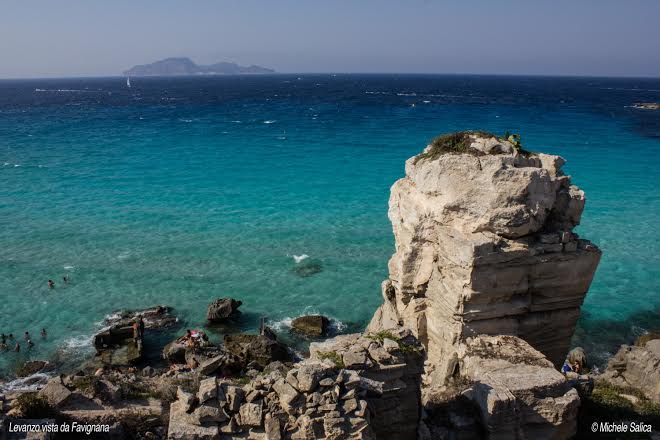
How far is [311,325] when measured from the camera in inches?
989

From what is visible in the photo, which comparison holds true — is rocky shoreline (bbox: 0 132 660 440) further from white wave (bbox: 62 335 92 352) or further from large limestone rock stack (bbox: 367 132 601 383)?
white wave (bbox: 62 335 92 352)

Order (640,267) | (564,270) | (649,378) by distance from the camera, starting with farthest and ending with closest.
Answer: (640,267) → (649,378) → (564,270)

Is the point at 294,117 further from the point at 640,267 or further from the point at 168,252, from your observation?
the point at 640,267

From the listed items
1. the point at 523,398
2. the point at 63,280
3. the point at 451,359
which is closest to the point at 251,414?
the point at 523,398

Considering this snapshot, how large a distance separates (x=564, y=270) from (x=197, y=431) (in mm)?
10871

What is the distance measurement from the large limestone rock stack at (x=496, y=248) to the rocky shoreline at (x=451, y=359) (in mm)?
41

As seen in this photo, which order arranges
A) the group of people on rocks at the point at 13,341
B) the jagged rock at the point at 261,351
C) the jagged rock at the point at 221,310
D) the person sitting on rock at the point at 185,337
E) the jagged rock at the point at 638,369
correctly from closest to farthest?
the jagged rock at the point at 638,369, the jagged rock at the point at 261,351, the group of people on rocks at the point at 13,341, the person sitting on rock at the point at 185,337, the jagged rock at the point at 221,310

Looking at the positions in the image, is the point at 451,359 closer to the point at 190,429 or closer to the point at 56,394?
the point at 190,429

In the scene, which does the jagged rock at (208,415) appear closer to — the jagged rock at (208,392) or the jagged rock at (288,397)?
the jagged rock at (208,392)

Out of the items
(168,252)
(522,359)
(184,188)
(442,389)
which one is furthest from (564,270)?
(184,188)

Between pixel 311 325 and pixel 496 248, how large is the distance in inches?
554

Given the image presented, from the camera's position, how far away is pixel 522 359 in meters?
12.1

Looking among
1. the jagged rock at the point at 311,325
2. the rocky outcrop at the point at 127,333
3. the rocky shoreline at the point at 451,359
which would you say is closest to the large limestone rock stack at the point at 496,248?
the rocky shoreline at the point at 451,359

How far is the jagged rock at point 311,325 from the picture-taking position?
24.8m
